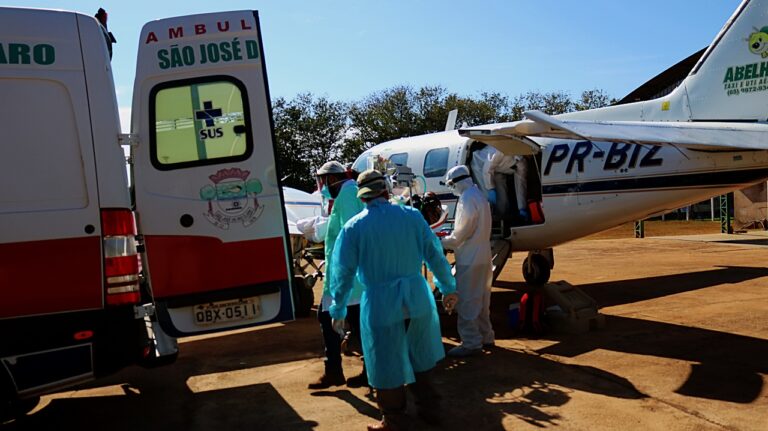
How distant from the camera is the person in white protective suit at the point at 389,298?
15.0ft

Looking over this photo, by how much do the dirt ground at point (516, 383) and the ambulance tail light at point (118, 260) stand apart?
51.5 inches

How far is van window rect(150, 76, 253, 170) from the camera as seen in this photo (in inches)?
202

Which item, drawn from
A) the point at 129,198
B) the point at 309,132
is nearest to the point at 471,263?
the point at 129,198

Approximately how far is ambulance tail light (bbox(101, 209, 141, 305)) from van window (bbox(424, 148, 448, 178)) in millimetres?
7565

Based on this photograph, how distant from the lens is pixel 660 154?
933 cm

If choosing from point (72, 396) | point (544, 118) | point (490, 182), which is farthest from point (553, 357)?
point (72, 396)

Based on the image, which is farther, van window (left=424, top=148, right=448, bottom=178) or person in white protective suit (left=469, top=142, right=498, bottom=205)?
van window (left=424, top=148, right=448, bottom=178)

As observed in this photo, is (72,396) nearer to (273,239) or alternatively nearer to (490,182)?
(273,239)

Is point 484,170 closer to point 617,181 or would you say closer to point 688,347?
point 617,181

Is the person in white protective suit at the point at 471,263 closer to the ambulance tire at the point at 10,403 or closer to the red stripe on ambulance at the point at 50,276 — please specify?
the red stripe on ambulance at the point at 50,276

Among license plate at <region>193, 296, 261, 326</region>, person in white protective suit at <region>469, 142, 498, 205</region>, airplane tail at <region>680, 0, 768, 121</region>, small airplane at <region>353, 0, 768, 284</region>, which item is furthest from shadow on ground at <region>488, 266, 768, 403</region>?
license plate at <region>193, 296, 261, 326</region>

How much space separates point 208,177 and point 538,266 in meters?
7.96

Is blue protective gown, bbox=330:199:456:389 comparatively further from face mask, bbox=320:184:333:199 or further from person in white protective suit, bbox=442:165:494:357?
person in white protective suit, bbox=442:165:494:357

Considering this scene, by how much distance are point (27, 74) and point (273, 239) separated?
2112mm
